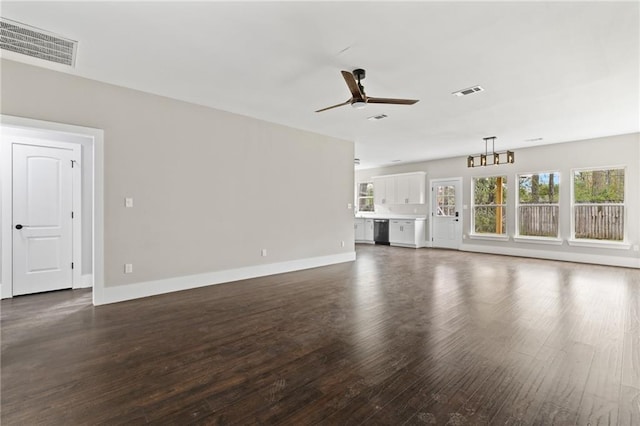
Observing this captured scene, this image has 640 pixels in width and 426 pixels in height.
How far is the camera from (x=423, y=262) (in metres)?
6.95

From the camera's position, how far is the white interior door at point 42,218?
14.0ft

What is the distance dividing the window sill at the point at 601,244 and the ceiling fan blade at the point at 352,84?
6731 mm

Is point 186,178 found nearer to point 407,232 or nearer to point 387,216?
point 407,232

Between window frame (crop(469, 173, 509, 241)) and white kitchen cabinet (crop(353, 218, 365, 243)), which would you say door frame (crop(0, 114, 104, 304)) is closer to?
white kitchen cabinet (crop(353, 218, 365, 243))

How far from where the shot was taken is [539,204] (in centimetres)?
763

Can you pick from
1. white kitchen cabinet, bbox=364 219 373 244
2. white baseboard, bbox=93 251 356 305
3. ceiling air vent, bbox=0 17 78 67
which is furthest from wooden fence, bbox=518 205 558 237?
ceiling air vent, bbox=0 17 78 67

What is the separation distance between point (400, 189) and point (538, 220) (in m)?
3.97

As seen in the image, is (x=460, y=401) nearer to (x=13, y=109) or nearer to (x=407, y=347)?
(x=407, y=347)

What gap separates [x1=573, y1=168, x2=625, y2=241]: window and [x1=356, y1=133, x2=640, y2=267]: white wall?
0.15 meters

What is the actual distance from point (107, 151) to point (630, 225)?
961 cm

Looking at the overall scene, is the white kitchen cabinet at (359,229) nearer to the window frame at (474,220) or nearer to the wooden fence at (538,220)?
the window frame at (474,220)

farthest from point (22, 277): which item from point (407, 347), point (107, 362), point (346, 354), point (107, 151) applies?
point (407, 347)

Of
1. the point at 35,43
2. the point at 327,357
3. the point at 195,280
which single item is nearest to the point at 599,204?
the point at 327,357

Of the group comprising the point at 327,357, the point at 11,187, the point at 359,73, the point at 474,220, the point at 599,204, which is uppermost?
the point at 359,73
